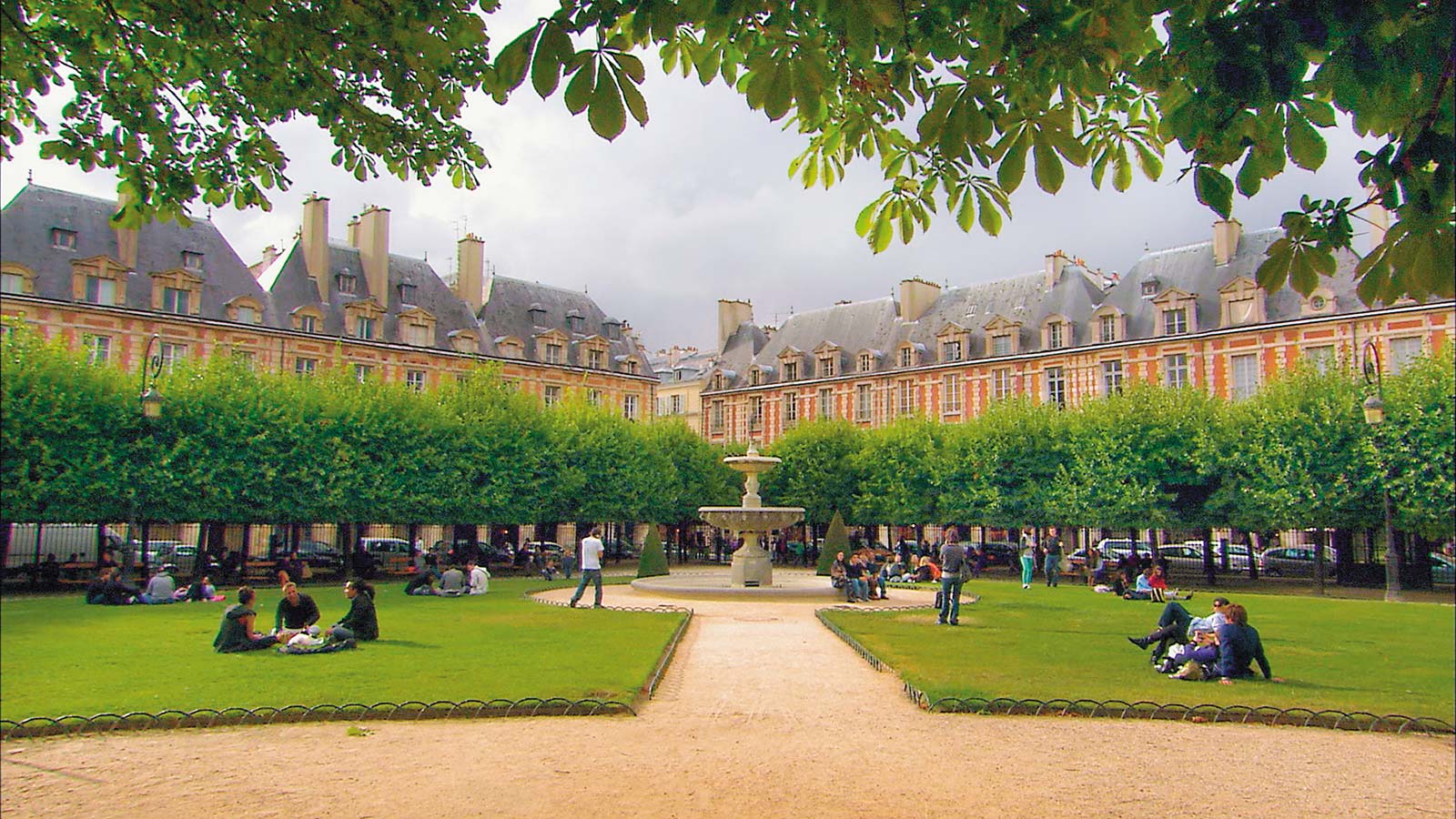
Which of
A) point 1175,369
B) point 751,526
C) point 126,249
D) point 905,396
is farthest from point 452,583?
point 905,396

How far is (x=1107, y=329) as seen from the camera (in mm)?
40094

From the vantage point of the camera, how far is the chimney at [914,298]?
47781mm

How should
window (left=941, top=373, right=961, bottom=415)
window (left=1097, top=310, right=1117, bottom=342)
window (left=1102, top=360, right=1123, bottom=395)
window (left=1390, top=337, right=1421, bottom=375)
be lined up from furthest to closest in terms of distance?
1. window (left=941, top=373, right=961, bottom=415)
2. window (left=1097, top=310, right=1117, bottom=342)
3. window (left=1102, top=360, right=1123, bottom=395)
4. window (left=1390, top=337, right=1421, bottom=375)

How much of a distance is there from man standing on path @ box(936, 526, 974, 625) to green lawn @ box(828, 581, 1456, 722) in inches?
12.2

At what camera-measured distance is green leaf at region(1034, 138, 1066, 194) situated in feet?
9.12

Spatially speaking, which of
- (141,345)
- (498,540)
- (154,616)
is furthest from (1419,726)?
(141,345)

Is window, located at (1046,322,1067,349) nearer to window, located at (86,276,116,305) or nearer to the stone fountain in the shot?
the stone fountain

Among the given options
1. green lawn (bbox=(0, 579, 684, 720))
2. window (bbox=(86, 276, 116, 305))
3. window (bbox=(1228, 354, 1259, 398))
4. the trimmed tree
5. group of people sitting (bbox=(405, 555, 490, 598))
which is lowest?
green lawn (bbox=(0, 579, 684, 720))

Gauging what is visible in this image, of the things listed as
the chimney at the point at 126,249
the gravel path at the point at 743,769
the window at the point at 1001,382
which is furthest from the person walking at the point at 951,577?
the chimney at the point at 126,249

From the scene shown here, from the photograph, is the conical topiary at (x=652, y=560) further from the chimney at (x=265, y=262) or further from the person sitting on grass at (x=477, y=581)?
the chimney at (x=265, y=262)

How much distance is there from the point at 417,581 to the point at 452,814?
14.6 metres

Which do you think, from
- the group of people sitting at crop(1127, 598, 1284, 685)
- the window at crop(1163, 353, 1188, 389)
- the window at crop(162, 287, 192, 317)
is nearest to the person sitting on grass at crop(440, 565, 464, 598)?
the group of people sitting at crop(1127, 598, 1284, 685)

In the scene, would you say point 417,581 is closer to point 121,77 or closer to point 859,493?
point 121,77

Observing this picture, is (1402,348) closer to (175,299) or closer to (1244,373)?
(1244,373)
